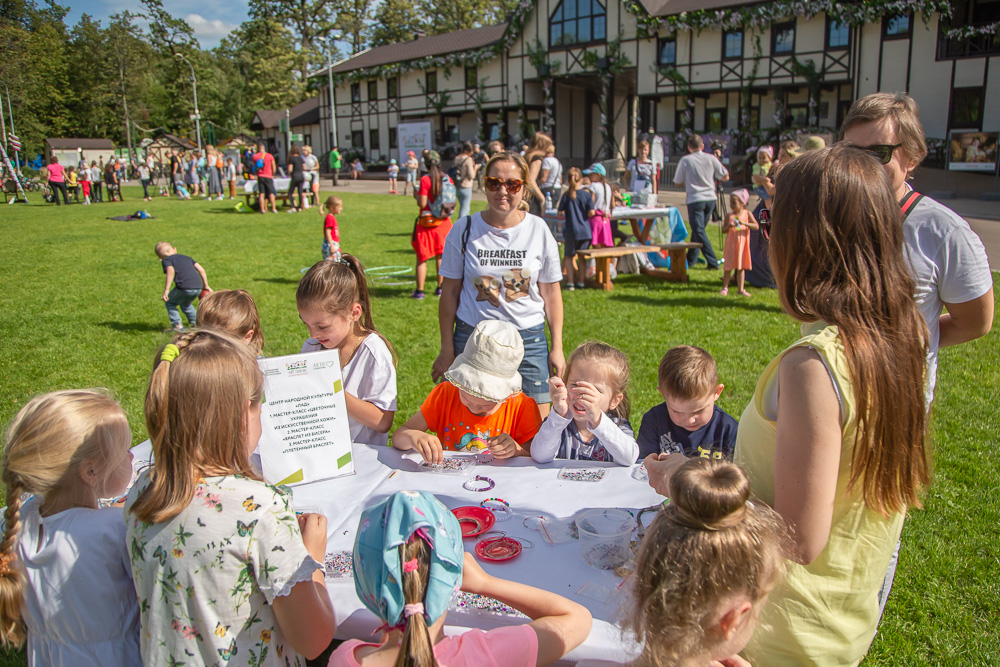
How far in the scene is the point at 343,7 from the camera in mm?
59125

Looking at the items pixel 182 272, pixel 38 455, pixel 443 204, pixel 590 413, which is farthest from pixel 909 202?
pixel 443 204

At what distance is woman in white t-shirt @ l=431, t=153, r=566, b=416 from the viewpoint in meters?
3.77

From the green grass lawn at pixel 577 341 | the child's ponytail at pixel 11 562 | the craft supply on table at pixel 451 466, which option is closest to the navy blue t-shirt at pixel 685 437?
the craft supply on table at pixel 451 466

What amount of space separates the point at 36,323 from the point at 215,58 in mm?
74792

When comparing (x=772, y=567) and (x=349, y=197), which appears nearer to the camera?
(x=772, y=567)

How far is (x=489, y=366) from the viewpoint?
114 inches

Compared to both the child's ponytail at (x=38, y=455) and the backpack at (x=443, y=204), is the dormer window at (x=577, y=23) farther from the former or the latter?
the child's ponytail at (x=38, y=455)

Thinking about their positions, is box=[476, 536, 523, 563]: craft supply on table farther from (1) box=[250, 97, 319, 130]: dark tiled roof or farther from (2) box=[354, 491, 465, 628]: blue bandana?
(1) box=[250, 97, 319, 130]: dark tiled roof

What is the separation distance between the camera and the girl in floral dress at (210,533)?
156 centimetres

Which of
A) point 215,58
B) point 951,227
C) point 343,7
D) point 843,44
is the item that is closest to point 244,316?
point 951,227

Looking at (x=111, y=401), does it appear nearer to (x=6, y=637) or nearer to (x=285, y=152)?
(x=6, y=637)

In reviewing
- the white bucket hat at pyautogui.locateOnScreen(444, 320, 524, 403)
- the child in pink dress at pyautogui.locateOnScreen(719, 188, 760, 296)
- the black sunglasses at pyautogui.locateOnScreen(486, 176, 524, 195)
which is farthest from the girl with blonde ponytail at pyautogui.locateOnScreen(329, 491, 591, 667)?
the child in pink dress at pyautogui.locateOnScreen(719, 188, 760, 296)

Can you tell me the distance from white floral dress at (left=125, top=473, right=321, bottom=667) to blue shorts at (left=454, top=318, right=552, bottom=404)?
2.26 meters

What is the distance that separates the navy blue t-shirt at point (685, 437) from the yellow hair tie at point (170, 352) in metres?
1.97
